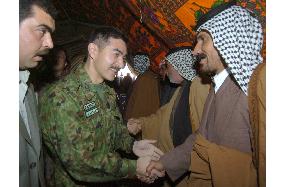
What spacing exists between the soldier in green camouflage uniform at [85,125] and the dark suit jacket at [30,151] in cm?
16

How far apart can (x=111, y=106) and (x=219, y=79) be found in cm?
125

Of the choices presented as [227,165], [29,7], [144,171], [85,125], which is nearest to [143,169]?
[144,171]

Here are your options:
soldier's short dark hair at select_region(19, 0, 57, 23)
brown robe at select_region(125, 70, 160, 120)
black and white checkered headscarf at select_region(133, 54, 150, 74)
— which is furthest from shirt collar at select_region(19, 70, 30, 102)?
black and white checkered headscarf at select_region(133, 54, 150, 74)

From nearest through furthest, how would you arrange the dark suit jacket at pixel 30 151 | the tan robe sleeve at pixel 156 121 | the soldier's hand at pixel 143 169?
the dark suit jacket at pixel 30 151, the soldier's hand at pixel 143 169, the tan robe sleeve at pixel 156 121

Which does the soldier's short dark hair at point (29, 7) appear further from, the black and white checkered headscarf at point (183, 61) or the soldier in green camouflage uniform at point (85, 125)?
the black and white checkered headscarf at point (183, 61)

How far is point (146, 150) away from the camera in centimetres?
338

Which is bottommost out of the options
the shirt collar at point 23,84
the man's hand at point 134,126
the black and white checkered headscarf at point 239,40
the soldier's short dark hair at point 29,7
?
the man's hand at point 134,126

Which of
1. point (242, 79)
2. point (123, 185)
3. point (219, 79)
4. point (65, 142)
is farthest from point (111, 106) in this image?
point (242, 79)

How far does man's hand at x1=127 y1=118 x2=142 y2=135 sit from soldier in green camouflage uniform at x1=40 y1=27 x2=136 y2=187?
95cm

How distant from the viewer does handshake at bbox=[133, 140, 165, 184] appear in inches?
115

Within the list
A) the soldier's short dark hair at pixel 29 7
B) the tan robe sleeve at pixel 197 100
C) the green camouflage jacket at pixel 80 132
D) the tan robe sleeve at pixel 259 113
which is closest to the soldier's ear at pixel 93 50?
the green camouflage jacket at pixel 80 132

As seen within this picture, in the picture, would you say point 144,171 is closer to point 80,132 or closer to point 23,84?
point 80,132

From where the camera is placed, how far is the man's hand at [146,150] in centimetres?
328

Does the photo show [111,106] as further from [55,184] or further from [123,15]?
[123,15]
